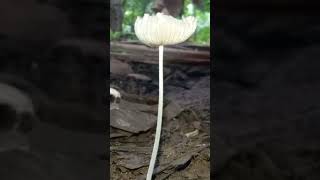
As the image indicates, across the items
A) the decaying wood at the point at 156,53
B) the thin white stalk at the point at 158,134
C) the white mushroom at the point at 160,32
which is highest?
the white mushroom at the point at 160,32

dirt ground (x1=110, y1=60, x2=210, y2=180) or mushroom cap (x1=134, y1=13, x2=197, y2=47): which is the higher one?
mushroom cap (x1=134, y1=13, x2=197, y2=47)

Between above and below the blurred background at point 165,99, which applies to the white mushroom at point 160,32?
above

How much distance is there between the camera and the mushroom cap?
38.2 inches

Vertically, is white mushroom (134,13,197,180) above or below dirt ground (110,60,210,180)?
above

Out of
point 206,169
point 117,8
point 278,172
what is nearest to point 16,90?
point 117,8

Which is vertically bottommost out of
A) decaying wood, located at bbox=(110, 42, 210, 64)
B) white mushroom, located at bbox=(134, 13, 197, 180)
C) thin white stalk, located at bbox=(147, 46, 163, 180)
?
thin white stalk, located at bbox=(147, 46, 163, 180)

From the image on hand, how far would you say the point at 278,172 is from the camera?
3.28ft

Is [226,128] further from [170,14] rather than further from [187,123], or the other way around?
[170,14]

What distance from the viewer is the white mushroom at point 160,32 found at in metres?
0.97

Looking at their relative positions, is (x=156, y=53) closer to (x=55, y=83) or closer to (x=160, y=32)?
(x=160, y=32)

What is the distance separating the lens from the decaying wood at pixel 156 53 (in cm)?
102

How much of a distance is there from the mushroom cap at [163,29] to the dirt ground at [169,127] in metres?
0.06

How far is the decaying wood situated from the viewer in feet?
3.33

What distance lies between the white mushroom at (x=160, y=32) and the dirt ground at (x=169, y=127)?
1 cm
